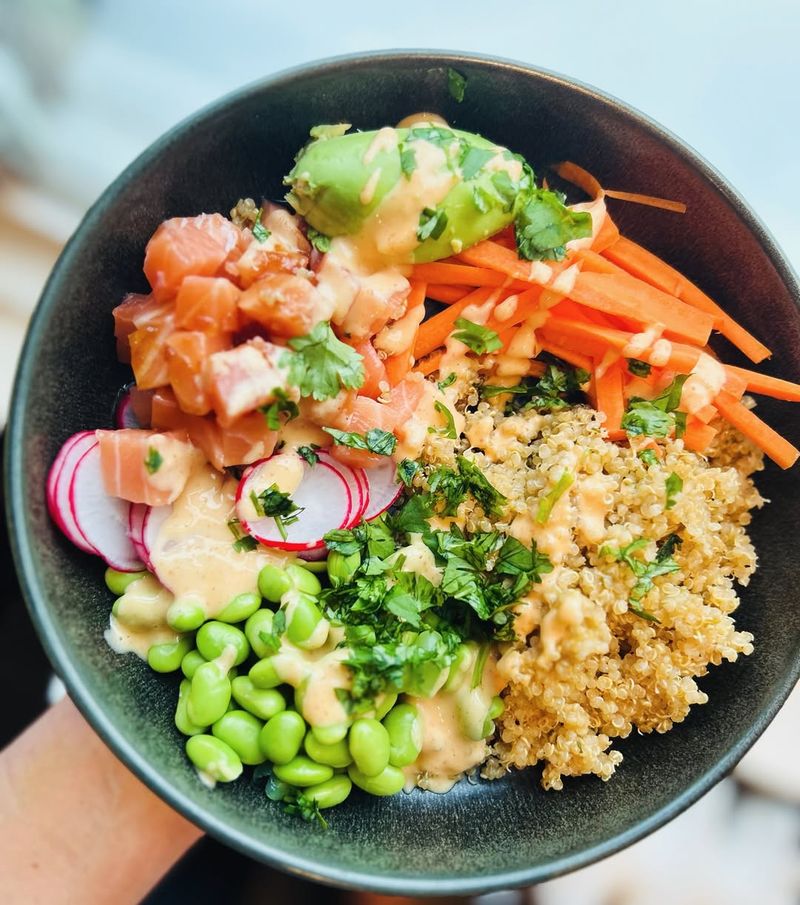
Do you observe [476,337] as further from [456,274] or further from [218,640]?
[218,640]

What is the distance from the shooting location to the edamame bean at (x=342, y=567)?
2025mm

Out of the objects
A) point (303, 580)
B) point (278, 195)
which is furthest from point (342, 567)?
point (278, 195)

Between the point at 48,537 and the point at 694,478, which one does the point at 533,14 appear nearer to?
the point at 694,478

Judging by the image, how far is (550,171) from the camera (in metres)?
2.31

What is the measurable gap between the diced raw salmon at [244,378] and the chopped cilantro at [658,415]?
0.89 meters

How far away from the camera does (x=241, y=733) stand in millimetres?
1963

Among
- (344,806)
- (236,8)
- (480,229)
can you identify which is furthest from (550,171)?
(344,806)

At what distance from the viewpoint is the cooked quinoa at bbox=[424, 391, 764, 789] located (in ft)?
6.50

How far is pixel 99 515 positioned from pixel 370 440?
2.22ft

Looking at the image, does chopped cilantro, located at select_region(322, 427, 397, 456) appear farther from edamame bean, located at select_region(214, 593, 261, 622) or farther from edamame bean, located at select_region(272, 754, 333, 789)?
edamame bean, located at select_region(272, 754, 333, 789)

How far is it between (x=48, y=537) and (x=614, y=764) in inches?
58.6

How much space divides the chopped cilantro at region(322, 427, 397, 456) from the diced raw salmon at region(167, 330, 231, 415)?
13.2 inches

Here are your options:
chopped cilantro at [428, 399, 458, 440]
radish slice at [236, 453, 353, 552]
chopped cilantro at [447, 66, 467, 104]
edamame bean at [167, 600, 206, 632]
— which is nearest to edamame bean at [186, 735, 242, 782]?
edamame bean at [167, 600, 206, 632]

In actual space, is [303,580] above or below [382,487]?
below
